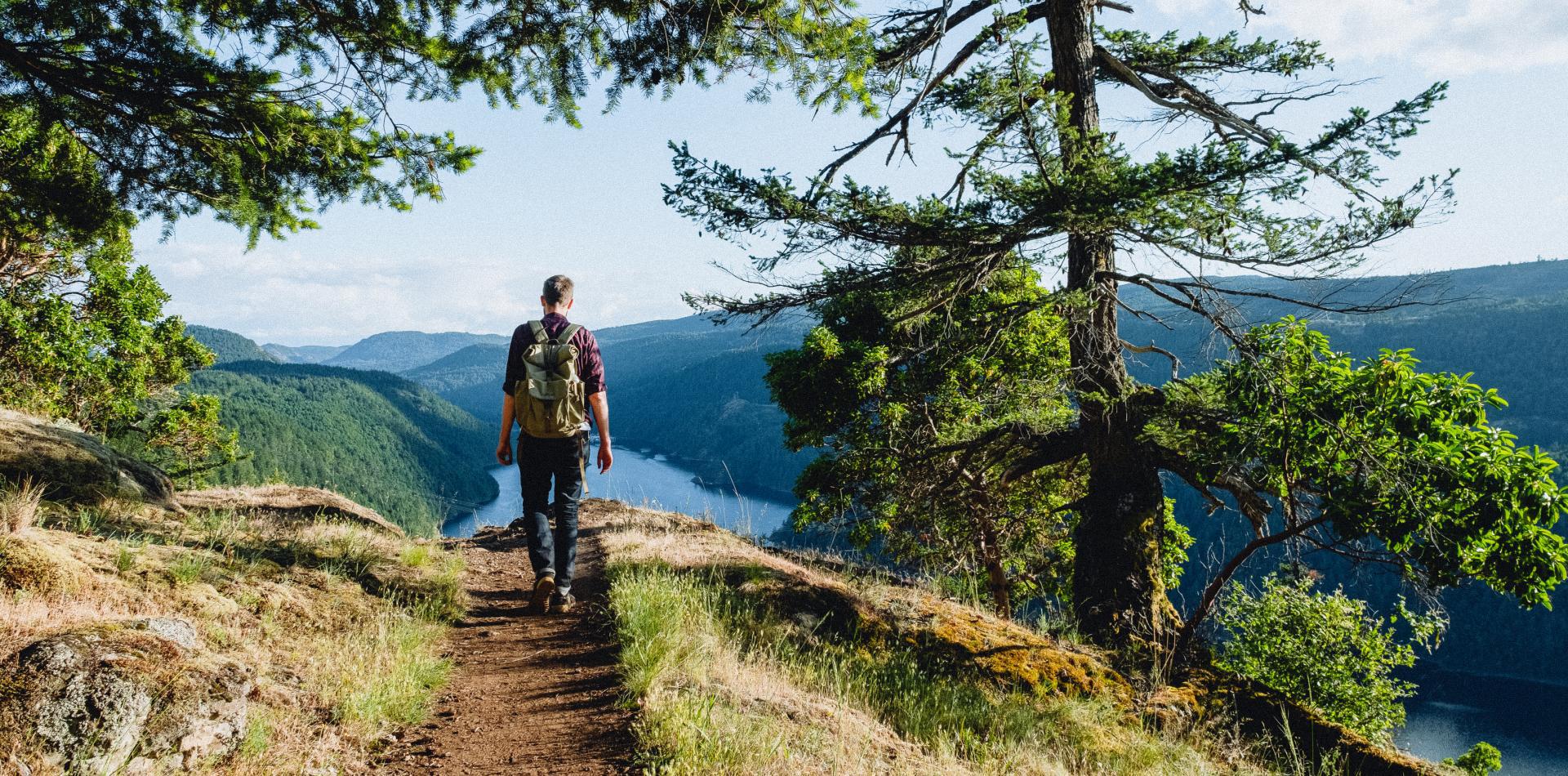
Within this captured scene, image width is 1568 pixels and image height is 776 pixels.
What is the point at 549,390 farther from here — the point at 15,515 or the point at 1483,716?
the point at 1483,716

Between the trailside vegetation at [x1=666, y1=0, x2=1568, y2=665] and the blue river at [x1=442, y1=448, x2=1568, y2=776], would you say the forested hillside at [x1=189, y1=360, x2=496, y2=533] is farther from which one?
the trailside vegetation at [x1=666, y1=0, x2=1568, y2=665]

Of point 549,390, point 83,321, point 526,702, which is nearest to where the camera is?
point 526,702

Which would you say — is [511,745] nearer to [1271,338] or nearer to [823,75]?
[823,75]

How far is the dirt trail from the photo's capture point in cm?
311

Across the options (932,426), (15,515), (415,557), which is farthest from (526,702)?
(932,426)

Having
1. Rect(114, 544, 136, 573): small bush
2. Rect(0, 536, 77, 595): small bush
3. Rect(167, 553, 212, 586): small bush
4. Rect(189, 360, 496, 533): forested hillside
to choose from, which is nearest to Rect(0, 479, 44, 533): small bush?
Rect(0, 536, 77, 595): small bush

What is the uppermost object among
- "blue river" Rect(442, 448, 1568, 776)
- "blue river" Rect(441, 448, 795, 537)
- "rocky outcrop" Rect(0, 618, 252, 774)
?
"rocky outcrop" Rect(0, 618, 252, 774)

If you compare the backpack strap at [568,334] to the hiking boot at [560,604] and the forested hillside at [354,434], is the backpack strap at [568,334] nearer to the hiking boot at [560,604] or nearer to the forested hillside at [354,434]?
the hiking boot at [560,604]

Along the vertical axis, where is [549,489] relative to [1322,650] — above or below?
above

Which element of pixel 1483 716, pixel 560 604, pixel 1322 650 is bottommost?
pixel 1483 716

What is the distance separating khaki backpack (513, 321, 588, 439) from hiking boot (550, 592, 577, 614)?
126 cm

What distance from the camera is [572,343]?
5098 millimetres

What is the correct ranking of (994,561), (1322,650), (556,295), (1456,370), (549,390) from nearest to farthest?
(549,390) < (556,295) < (994,561) < (1322,650) < (1456,370)

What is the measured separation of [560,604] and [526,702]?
67.0 inches
